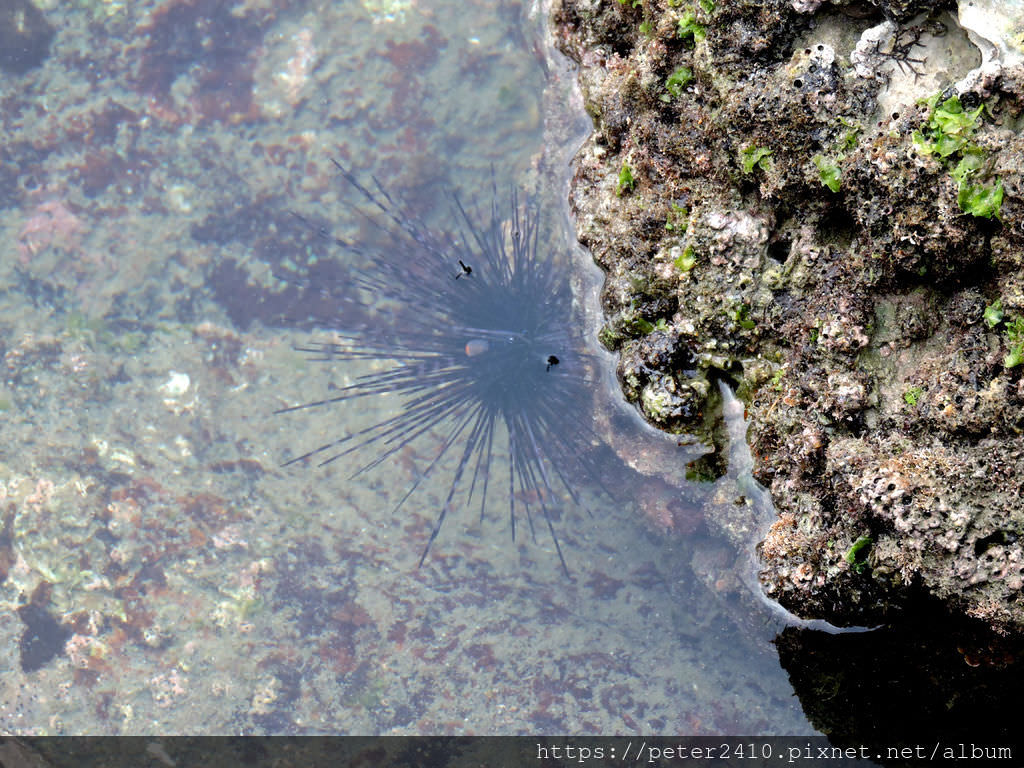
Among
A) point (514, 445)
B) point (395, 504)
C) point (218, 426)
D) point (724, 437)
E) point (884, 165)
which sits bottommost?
point (218, 426)

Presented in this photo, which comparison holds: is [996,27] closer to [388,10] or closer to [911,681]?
[911,681]

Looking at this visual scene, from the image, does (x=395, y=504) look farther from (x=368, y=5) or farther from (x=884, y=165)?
(x=368, y=5)

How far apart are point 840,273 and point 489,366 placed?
7.26ft

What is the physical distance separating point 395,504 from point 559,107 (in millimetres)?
3032

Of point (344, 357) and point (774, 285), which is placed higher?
point (774, 285)

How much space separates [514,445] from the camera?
14.6 ft

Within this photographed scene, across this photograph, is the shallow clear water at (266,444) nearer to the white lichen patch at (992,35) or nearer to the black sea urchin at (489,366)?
the black sea urchin at (489,366)

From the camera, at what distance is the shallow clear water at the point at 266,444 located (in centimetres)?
445

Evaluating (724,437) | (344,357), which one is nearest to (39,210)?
(344,357)

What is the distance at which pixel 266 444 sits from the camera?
5.52 meters

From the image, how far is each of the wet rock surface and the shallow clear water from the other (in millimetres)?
889

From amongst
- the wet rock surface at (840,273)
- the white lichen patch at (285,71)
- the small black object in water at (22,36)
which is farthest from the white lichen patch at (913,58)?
the small black object in water at (22,36)

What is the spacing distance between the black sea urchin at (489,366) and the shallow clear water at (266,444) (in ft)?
0.61

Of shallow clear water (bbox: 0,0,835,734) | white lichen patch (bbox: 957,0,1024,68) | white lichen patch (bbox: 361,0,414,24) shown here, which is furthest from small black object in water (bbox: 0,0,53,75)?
white lichen patch (bbox: 957,0,1024,68)
